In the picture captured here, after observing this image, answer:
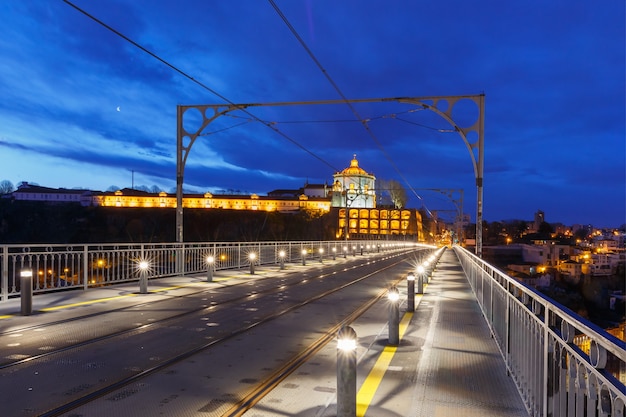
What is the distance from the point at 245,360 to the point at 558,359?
14.7 feet

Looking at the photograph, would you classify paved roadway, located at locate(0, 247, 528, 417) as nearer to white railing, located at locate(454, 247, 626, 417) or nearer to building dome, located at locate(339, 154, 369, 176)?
white railing, located at locate(454, 247, 626, 417)

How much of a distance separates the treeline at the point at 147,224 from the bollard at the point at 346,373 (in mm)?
119821

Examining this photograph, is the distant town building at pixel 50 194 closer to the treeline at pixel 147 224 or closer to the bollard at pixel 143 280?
the treeline at pixel 147 224

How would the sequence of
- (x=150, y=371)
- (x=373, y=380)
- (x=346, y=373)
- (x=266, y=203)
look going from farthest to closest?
1. (x=266, y=203)
2. (x=150, y=371)
3. (x=373, y=380)
4. (x=346, y=373)

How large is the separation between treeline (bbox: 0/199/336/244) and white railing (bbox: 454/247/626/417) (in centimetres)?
11899

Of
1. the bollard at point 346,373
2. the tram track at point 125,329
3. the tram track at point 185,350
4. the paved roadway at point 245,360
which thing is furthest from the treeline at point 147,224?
the bollard at point 346,373

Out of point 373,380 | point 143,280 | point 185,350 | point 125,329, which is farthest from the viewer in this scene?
point 143,280

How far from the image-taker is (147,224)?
135 m

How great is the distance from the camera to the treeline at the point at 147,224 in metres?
121

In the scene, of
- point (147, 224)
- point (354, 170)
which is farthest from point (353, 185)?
point (147, 224)

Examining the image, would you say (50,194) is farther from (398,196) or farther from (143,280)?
(143,280)

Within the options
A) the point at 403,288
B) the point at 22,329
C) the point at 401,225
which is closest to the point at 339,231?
the point at 401,225

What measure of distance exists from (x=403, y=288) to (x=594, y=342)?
14961mm

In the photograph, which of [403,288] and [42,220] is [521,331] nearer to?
[403,288]
